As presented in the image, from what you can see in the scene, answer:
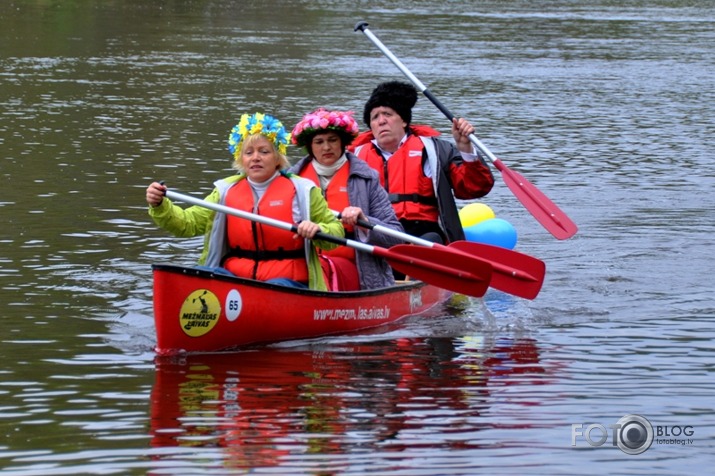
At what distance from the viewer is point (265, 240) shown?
365 inches

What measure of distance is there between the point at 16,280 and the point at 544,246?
16.7ft

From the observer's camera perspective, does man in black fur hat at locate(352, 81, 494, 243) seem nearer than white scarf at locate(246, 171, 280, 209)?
No

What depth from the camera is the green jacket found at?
9188 millimetres

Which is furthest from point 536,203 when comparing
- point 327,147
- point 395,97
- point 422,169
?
point 327,147

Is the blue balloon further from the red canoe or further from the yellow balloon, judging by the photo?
the red canoe

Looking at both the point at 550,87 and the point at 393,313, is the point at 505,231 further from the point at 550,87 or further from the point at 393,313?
the point at 550,87

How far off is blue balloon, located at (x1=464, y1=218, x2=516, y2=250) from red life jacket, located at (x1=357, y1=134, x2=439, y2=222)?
3.49 feet

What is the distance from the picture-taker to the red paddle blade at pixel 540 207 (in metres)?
12.1

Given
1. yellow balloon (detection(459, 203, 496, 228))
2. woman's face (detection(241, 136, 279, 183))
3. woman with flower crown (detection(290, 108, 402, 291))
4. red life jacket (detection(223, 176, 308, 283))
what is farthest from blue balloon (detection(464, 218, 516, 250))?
woman's face (detection(241, 136, 279, 183))

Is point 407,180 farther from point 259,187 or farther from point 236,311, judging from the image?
point 236,311

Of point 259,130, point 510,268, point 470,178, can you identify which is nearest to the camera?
point 259,130

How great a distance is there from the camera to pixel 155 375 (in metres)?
8.23

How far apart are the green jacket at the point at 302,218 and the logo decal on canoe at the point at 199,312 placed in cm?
66

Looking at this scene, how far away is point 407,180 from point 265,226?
213cm
